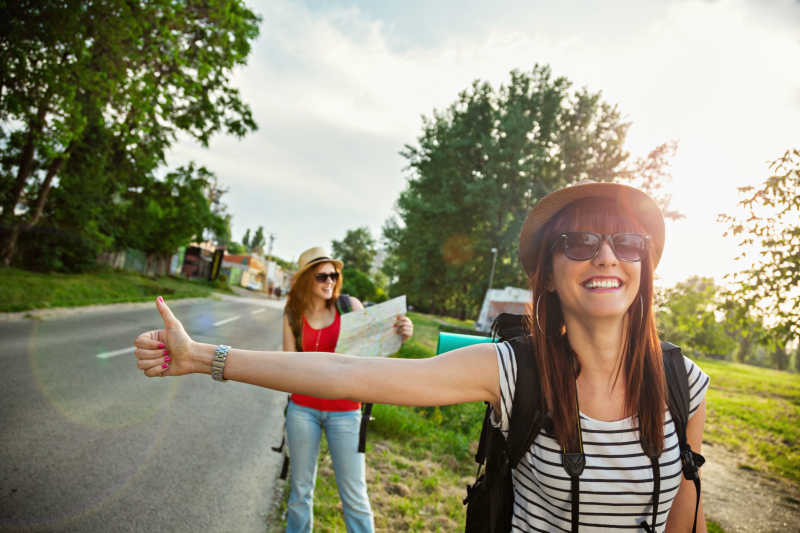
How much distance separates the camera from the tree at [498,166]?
2991 cm

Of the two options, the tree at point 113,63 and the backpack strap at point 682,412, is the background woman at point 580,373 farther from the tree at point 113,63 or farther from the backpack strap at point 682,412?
the tree at point 113,63

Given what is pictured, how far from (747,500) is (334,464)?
6.20m

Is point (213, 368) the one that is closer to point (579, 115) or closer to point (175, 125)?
point (175, 125)

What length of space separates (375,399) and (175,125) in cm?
1631

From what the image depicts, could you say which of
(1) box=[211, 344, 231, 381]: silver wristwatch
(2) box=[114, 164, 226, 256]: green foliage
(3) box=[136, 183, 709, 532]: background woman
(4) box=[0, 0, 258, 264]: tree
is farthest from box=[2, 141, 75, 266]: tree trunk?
(3) box=[136, 183, 709, 532]: background woman

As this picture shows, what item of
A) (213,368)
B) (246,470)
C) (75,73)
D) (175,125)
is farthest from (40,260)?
(213,368)

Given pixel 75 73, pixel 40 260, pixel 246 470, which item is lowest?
pixel 246 470

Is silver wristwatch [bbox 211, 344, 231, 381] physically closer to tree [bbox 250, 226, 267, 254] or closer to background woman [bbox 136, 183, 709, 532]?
background woman [bbox 136, 183, 709, 532]

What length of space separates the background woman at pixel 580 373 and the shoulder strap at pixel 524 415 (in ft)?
0.09

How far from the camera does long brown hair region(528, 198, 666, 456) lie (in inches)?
61.6

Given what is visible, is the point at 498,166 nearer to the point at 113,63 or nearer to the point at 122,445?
the point at 113,63

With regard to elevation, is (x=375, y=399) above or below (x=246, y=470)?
above

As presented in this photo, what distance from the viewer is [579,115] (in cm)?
3191

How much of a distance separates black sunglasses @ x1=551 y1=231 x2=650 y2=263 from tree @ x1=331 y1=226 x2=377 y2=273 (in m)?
84.9
